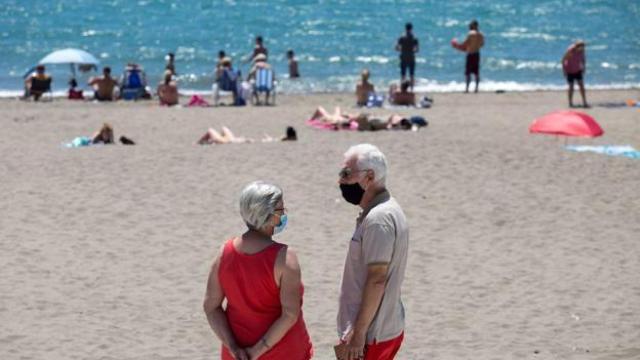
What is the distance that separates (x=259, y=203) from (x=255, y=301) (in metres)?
0.37

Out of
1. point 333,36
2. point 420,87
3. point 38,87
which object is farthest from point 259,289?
point 333,36

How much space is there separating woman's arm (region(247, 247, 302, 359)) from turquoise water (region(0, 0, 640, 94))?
963 inches

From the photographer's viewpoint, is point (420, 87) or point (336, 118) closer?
point (336, 118)

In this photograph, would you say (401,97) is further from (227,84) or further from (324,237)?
(324,237)

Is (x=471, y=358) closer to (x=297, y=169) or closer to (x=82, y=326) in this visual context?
(x=82, y=326)

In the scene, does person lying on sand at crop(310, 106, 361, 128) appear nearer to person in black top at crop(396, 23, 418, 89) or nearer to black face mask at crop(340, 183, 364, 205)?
person in black top at crop(396, 23, 418, 89)

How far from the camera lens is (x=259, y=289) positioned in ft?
15.1

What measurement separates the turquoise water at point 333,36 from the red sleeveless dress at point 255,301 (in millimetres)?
24383

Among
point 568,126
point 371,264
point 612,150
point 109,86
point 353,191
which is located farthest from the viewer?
point 109,86

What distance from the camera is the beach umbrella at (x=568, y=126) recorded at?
13.6m

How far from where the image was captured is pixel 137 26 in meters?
54.3

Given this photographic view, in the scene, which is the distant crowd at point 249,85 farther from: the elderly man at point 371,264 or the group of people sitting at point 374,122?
the elderly man at point 371,264

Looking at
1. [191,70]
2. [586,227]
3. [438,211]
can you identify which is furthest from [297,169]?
[191,70]

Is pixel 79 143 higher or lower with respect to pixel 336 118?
lower
